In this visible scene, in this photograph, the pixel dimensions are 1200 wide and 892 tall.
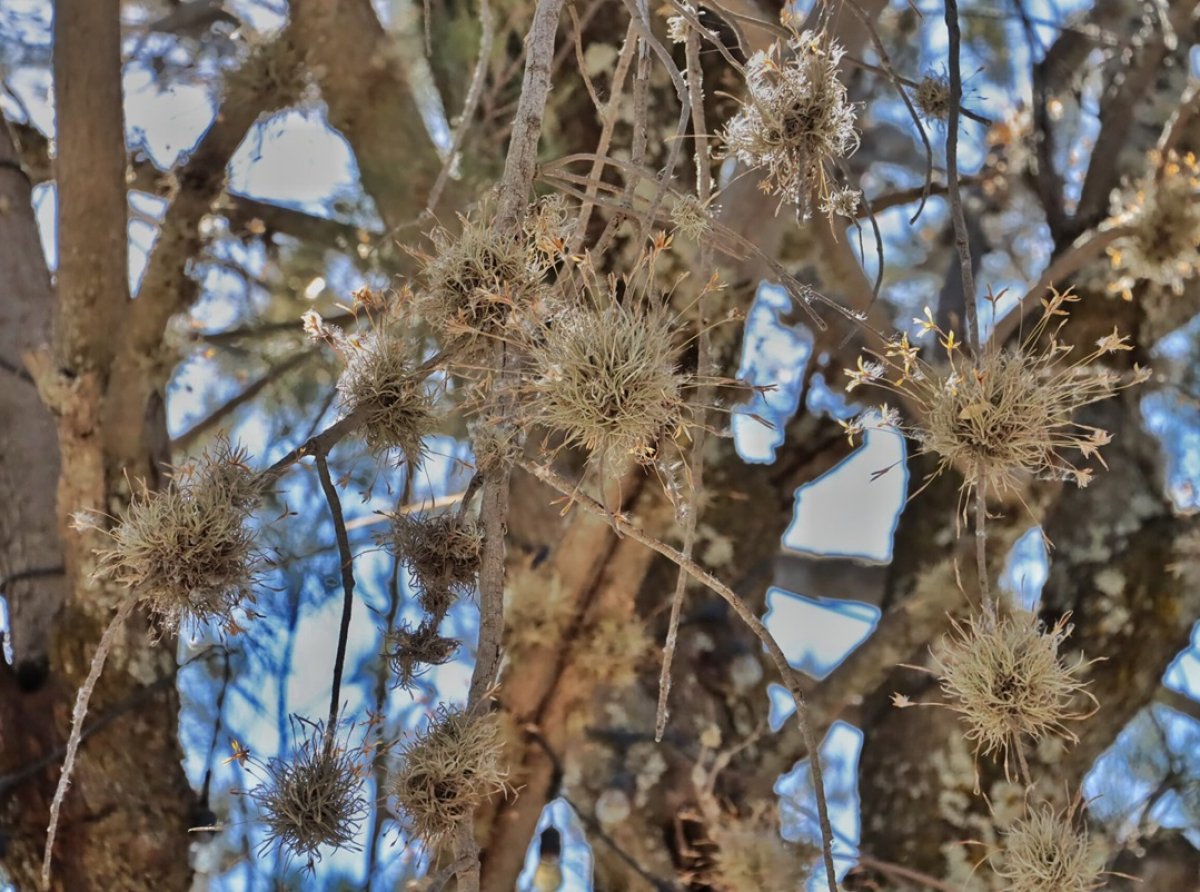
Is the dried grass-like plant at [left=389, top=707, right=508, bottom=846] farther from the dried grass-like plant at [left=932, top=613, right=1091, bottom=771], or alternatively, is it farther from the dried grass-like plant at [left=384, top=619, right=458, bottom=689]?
the dried grass-like plant at [left=932, top=613, right=1091, bottom=771]

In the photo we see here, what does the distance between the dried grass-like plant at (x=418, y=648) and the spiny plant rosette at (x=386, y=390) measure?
0.10 metres

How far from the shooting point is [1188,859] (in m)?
1.67

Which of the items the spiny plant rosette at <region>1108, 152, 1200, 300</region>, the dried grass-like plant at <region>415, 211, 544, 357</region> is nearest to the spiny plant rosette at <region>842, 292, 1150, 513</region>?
the dried grass-like plant at <region>415, 211, 544, 357</region>

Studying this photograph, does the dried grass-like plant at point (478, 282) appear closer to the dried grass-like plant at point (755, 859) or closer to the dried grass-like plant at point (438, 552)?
the dried grass-like plant at point (438, 552)

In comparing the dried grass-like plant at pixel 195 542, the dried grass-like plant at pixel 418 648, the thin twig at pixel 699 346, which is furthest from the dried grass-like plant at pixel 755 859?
the dried grass-like plant at pixel 195 542

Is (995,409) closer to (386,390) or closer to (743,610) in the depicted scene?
(743,610)

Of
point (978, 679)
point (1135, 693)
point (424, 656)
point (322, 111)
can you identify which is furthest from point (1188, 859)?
point (322, 111)

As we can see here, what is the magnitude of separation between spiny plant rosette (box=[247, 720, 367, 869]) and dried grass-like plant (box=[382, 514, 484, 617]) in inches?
4.4

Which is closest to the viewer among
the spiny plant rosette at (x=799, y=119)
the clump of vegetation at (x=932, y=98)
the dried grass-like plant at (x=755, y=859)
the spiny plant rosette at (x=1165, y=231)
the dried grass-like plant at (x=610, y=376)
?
the dried grass-like plant at (x=610, y=376)

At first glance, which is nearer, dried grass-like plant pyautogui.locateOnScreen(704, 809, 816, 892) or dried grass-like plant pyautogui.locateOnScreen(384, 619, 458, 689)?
dried grass-like plant pyautogui.locateOnScreen(384, 619, 458, 689)

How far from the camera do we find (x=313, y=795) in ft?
1.96

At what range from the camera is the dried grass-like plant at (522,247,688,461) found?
23.2 inches

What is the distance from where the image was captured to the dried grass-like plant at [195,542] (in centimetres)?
60

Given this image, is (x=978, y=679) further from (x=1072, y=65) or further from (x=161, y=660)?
(x=1072, y=65)
